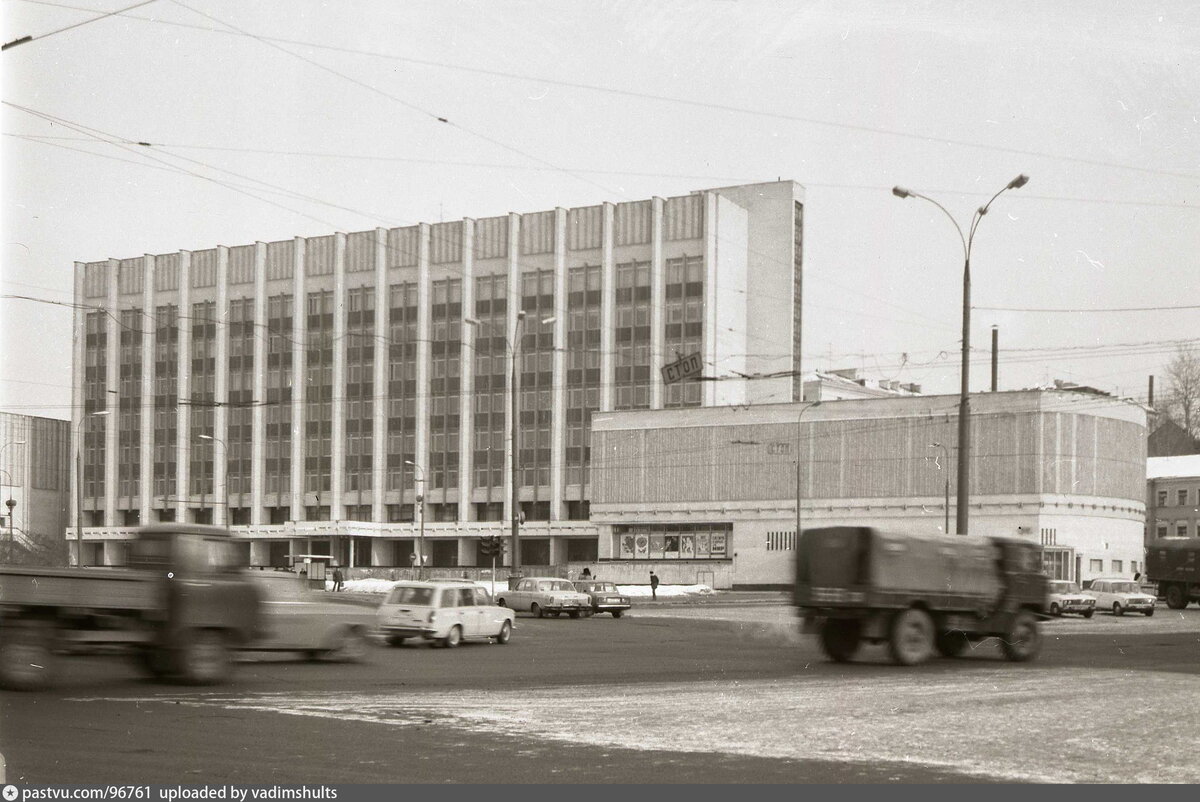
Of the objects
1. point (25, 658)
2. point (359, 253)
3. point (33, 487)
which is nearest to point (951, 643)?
point (25, 658)

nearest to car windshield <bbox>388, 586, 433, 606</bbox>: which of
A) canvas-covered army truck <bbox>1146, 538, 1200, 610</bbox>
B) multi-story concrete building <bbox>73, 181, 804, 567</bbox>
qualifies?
canvas-covered army truck <bbox>1146, 538, 1200, 610</bbox>

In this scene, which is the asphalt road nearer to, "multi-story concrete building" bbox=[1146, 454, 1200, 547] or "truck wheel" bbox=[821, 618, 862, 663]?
"truck wheel" bbox=[821, 618, 862, 663]

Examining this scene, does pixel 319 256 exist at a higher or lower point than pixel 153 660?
higher

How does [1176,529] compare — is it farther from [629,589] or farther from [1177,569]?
[1177,569]

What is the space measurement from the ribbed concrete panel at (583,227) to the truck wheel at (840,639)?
8320 cm

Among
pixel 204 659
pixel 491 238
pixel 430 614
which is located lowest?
pixel 430 614

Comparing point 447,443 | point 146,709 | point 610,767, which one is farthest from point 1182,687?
point 447,443

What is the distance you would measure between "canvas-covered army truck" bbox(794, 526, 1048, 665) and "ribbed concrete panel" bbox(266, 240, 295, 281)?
292 feet

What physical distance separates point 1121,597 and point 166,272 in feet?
215

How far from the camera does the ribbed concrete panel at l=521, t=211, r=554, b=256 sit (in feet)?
348

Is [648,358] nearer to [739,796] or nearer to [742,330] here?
[742,330]

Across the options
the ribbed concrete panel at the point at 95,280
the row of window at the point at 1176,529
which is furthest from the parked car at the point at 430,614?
the row of window at the point at 1176,529

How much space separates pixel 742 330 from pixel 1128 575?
31063 millimetres

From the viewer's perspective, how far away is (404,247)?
108438 mm
